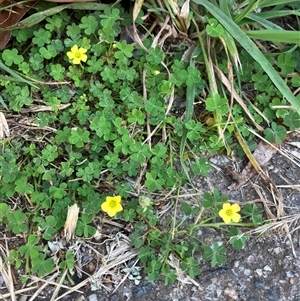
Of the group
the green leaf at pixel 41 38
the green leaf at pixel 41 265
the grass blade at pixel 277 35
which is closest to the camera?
the green leaf at pixel 41 265

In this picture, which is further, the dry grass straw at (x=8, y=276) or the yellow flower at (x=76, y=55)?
the yellow flower at (x=76, y=55)

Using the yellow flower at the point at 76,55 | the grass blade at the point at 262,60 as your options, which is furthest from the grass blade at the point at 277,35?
the yellow flower at the point at 76,55

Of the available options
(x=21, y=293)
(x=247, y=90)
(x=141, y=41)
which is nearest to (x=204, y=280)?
(x=21, y=293)

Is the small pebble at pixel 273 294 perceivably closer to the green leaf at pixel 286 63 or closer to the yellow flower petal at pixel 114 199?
the yellow flower petal at pixel 114 199

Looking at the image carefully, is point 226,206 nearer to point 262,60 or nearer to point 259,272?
point 259,272

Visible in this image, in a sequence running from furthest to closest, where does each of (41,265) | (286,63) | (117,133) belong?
(286,63), (117,133), (41,265)

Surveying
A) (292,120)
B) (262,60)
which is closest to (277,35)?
(262,60)

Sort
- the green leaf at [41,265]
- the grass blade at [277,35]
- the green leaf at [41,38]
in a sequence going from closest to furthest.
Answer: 1. the green leaf at [41,265]
2. the grass blade at [277,35]
3. the green leaf at [41,38]

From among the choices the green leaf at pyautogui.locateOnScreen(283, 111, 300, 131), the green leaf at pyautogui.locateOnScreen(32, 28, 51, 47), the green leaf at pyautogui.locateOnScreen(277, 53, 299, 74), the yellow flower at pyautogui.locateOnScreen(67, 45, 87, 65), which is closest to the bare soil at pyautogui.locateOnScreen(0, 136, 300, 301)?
the green leaf at pyautogui.locateOnScreen(283, 111, 300, 131)
